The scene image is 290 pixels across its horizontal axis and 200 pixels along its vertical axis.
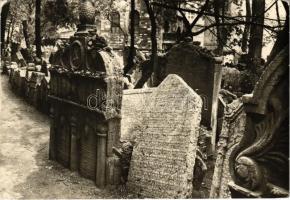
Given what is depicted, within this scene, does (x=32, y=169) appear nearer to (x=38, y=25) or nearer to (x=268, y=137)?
(x=268, y=137)

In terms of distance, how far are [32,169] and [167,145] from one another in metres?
3.01

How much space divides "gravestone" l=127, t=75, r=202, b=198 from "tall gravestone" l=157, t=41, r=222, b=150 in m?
2.33

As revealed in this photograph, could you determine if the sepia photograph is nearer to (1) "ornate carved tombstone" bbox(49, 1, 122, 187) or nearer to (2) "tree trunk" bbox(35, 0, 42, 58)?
(1) "ornate carved tombstone" bbox(49, 1, 122, 187)

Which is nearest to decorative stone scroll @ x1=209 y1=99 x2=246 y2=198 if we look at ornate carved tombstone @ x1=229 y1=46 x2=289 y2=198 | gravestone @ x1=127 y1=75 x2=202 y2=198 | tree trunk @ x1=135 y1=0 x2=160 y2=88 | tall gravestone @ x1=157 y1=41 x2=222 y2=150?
gravestone @ x1=127 y1=75 x2=202 y2=198

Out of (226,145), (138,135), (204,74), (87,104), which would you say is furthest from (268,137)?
(204,74)

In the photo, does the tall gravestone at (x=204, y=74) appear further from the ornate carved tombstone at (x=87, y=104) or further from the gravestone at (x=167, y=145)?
the ornate carved tombstone at (x=87, y=104)

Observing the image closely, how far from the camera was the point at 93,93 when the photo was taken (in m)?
6.34

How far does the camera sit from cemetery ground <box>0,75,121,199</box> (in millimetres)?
6113

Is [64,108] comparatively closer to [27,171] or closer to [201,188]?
[27,171]

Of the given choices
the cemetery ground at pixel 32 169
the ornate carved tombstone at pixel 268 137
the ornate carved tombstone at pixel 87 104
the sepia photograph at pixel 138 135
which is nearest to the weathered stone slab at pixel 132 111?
the sepia photograph at pixel 138 135

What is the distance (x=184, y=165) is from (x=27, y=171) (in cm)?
329

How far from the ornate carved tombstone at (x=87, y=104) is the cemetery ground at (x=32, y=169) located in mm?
235

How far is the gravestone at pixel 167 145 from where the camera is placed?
5.36 m

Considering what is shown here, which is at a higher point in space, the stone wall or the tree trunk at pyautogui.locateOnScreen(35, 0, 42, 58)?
the tree trunk at pyautogui.locateOnScreen(35, 0, 42, 58)
